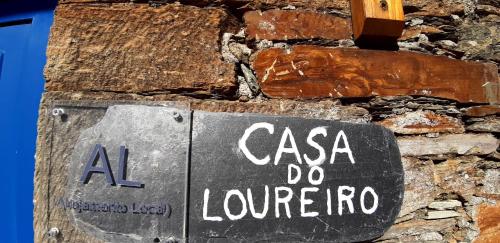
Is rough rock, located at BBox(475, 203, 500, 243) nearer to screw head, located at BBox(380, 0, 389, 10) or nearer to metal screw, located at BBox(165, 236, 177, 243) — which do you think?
screw head, located at BBox(380, 0, 389, 10)

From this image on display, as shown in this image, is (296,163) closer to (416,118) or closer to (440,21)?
(416,118)

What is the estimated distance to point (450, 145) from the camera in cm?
144

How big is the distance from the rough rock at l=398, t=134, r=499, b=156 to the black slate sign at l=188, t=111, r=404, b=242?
0.32 ft

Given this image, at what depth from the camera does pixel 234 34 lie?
1.31 meters

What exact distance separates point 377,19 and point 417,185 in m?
0.53

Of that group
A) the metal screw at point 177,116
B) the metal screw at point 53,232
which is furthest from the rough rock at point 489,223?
the metal screw at point 53,232

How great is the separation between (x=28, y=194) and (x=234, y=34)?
0.85 metres

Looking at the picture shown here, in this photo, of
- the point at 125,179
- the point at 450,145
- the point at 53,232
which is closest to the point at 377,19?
the point at 450,145

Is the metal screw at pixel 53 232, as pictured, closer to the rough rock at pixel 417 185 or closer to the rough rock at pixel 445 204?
the rough rock at pixel 417 185

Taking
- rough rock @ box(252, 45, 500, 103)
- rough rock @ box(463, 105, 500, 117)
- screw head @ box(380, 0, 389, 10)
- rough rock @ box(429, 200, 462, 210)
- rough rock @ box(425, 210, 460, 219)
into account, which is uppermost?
screw head @ box(380, 0, 389, 10)

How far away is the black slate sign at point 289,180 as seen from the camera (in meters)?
1.16

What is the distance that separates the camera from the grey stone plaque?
112 cm

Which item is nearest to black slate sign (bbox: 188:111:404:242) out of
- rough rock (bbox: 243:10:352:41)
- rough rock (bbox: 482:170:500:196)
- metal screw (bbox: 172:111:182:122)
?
metal screw (bbox: 172:111:182:122)

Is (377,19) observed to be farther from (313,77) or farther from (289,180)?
(289,180)
